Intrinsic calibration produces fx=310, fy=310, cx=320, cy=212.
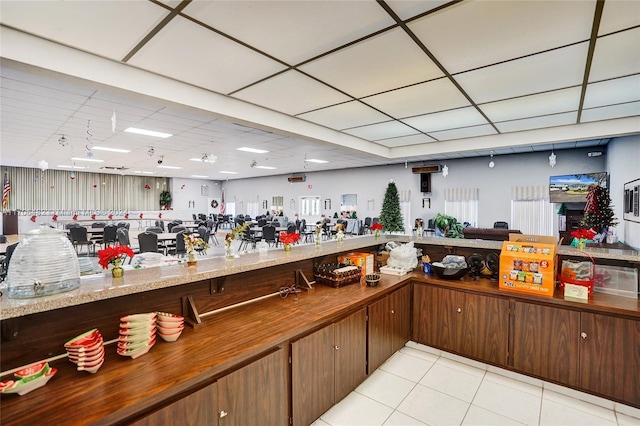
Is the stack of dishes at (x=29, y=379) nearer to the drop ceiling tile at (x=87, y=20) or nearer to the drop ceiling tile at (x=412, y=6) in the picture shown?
the drop ceiling tile at (x=87, y=20)

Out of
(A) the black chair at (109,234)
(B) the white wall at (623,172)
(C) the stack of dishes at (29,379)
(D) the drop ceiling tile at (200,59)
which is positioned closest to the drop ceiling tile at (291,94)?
(D) the drop ceiling tile at (200,59)

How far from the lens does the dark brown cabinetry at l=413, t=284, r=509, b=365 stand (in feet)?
9.59

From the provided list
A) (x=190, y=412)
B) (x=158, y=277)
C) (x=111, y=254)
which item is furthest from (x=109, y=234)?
(x=190, y=412)

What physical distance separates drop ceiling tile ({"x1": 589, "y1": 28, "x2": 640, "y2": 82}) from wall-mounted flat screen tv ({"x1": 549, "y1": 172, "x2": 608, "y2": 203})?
5.32 metres

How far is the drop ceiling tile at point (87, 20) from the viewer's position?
207 cm

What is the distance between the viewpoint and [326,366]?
225cm

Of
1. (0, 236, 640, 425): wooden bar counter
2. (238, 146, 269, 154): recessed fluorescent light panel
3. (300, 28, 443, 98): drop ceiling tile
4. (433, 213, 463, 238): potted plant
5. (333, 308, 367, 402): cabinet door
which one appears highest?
(238, 146, 269, 154): recessed fluorescent light panel

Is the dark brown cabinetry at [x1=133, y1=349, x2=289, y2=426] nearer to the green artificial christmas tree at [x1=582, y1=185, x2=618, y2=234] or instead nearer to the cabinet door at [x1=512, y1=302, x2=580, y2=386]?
the cabinet door at [x1=512, y1=302, x2=580, y2=386]

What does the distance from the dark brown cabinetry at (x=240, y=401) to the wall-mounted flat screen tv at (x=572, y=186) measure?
8.72 meters

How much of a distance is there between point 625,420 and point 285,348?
269 cm

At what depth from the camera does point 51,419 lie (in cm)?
115

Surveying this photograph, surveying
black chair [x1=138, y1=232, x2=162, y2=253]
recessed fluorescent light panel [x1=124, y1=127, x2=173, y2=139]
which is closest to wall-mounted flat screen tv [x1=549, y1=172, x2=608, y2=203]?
recessed fluorescent light panel [x1=124, y1=127, x2=173, y2=139]

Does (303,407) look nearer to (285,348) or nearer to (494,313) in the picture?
(285,348)

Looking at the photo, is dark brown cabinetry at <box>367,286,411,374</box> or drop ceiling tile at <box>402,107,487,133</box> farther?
drop ceiling tile at <box>402,107,487,133</box>
